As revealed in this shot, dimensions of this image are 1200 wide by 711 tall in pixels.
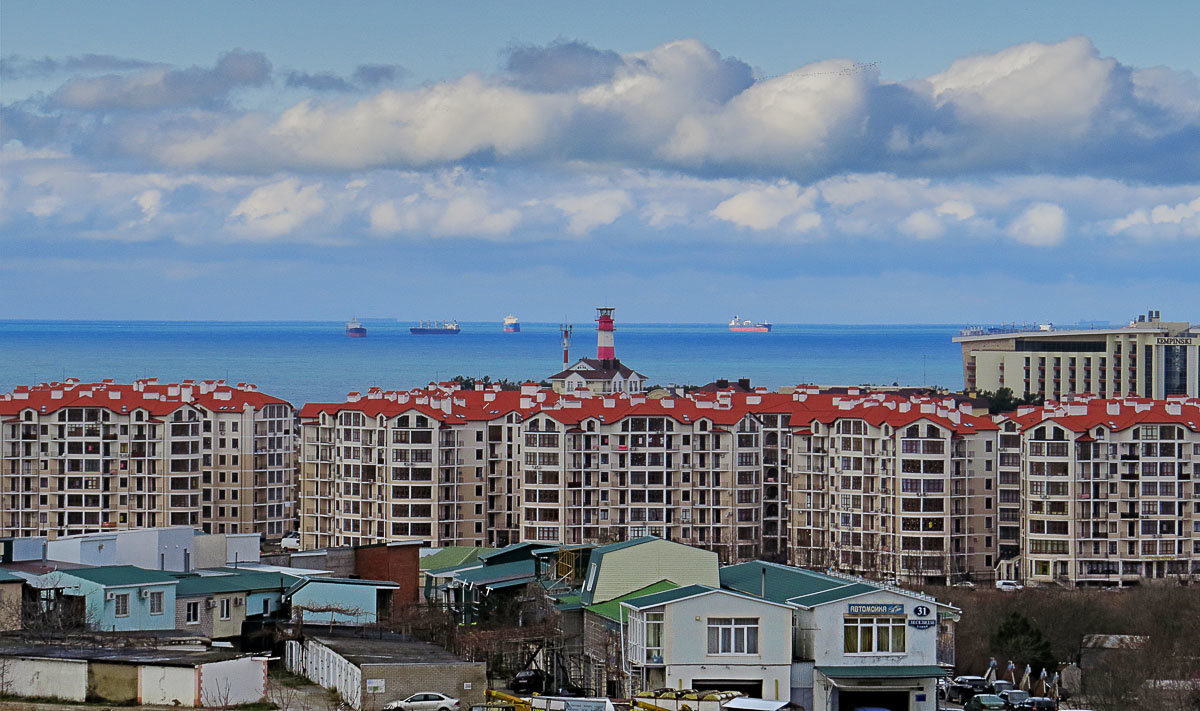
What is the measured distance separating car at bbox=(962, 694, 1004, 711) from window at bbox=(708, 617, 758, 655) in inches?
126

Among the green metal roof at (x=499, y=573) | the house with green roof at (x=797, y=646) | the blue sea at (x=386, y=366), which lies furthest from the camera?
the blue sea at (x=386, y=366)

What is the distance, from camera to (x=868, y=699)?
20.8 meters

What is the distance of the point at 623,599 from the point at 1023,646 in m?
7.02

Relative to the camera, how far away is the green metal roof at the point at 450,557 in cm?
3005

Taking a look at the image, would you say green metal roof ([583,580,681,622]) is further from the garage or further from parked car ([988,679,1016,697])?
parked car ([988,679,1016,697])

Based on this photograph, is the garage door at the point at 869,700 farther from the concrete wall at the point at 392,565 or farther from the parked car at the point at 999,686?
the concrete wall at the point at 392,565

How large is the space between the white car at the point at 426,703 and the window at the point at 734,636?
12.0 ft

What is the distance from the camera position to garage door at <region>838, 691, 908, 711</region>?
20.7m

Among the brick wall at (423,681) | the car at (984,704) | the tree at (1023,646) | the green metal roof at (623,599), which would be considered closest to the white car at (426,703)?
the brick wall at (423,681)

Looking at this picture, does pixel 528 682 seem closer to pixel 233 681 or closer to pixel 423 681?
pixel 423 681

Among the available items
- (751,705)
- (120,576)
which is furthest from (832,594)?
(120,576)

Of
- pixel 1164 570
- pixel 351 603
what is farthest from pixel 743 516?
pixel 351 603

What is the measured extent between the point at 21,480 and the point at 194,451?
13.1 ft

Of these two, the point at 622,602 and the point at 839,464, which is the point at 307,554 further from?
the point at 839,464
